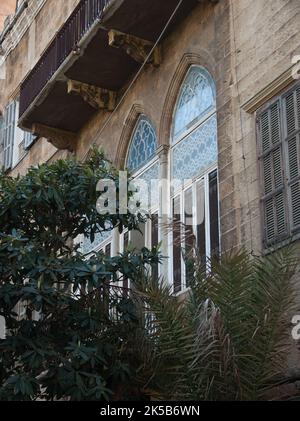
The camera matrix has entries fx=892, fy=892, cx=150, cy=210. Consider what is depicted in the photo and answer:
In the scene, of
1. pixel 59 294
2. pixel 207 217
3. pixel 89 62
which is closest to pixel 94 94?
pixel 89 62

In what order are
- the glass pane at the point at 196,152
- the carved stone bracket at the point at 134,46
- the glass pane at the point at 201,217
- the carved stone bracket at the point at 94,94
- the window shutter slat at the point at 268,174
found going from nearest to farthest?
the window shutter slat at the point at 268,174 → the glass pane at the point at 201,217 → the glass pane at the point at 196,152 → the carved stone bracket at the point at 134,46 → the carved stone bracket at the point at 94,94

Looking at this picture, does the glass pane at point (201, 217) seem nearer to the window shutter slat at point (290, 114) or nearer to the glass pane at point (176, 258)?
the glass pane at point (176, 258)

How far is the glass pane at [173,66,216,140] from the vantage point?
1072cm

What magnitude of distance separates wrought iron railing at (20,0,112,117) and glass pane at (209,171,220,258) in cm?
292

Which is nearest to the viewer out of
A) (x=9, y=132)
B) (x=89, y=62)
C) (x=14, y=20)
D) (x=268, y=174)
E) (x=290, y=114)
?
(x=290, y=114)

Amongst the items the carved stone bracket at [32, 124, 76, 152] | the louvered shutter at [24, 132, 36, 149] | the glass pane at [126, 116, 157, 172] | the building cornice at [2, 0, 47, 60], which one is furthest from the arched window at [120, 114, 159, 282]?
the building cornice at [2, 0, 47, 60]

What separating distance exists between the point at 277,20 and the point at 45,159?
291 inches

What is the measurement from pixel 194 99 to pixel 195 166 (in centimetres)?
95

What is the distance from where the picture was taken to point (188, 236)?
30.0ft

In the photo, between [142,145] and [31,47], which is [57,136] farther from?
[31,47]

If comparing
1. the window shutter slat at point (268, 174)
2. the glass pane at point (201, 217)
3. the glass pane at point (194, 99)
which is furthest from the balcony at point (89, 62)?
the window shutter slat at point (268, 174)

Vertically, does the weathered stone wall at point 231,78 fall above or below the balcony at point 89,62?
below

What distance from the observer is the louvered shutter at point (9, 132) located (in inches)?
709

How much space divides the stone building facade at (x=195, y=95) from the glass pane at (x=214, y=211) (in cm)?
5
